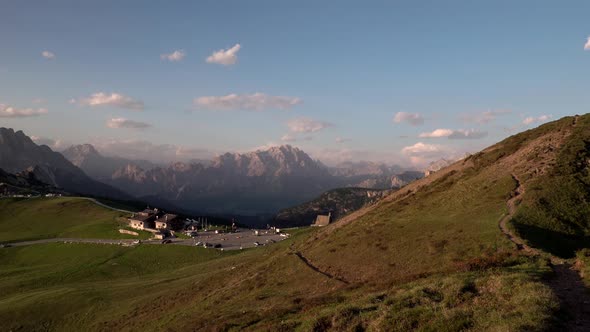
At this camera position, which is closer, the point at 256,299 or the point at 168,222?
the point at 256,299

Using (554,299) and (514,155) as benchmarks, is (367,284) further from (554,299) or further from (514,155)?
(514,155)

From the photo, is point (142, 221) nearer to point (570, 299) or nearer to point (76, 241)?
point (76, 241)

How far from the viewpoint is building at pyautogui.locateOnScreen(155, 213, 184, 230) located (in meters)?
161

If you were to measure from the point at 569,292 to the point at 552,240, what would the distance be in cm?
1755

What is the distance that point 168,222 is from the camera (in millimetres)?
162250

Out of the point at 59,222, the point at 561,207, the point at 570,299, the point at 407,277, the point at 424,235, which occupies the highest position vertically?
the point at 561,207

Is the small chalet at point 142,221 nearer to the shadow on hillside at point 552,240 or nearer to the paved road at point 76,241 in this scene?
the paved road at point 76,241

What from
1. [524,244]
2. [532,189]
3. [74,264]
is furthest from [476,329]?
[74,264]

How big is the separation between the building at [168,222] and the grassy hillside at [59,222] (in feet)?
47.9

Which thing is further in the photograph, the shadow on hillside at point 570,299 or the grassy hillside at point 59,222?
the grassy hillside at point 59,222

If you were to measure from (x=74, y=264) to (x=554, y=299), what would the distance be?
11870 centimetres

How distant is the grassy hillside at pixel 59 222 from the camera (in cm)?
15288

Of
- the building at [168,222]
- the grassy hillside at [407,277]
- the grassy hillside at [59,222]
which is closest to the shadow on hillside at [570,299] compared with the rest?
the grassy hillside at [407,277]

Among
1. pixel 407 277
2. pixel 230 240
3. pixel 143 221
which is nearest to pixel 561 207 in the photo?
pixel 407 277
